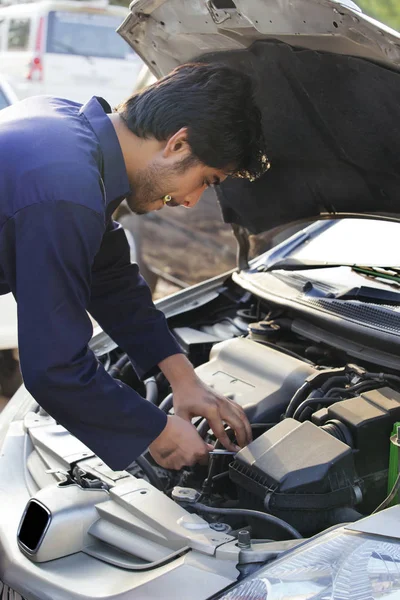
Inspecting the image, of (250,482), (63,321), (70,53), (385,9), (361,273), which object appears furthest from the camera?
(385,9)

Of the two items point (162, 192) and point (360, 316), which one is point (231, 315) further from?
point (162, 192)

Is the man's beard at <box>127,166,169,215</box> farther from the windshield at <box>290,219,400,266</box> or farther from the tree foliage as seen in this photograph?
the tree foliage

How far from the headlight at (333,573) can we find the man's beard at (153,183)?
37.3 inches

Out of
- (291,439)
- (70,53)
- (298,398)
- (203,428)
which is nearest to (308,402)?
(298,398)

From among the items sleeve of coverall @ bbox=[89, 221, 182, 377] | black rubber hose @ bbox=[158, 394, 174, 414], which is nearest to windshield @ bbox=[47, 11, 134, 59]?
sleeve of coverall @ bbox=[89, 221, 182, 377]

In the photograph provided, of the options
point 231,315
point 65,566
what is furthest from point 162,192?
point 231,315

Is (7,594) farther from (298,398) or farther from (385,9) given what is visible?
(385,9)

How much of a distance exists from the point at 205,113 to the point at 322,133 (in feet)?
2.07

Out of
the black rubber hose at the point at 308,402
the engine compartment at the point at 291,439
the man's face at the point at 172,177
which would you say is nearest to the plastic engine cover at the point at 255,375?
the engine compartment at the point at 291,439

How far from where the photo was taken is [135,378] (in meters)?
2.73

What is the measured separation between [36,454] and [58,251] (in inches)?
31.4

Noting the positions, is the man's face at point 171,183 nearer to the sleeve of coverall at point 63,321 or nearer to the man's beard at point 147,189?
the man's beard at point 147,189

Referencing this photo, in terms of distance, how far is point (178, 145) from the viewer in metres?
1.89

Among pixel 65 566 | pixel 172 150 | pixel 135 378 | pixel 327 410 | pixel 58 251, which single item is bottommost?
pixel 135 378
